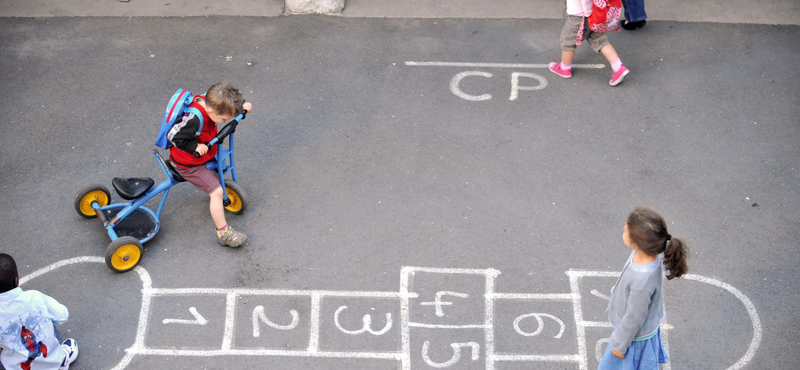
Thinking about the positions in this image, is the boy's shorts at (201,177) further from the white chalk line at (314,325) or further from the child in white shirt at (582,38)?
the child in white shirt at (582,38)

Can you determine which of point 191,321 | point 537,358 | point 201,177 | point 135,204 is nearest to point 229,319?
point 191,321

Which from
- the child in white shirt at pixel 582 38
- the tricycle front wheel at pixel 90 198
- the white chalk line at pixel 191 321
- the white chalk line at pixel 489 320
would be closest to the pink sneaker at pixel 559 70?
the child in white shirt at pixel 582 38

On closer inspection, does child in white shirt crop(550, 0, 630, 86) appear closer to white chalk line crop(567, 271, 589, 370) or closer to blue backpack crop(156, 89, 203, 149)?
white chalk line crop(567, 271, 589, 370)

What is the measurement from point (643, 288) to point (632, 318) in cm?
21

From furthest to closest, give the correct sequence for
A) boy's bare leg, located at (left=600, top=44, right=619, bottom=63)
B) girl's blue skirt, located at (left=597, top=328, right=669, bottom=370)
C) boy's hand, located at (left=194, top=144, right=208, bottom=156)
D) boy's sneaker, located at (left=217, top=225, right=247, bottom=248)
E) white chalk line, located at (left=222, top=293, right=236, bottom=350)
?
1. boy's bare leg, located at (left=600, top=44, right=619, bottom=63)
2. boy's sneaker, located at (left=217, top=225, right=247, bottom=248)
3. boy's hand, located at (left=194, top=144, right=208, bottom=156)
4. white chalk line, located at (left=222, top=293, right=236, bottom=350)
5. girl's blue skirt, located at (left=597, top=328, right=669, bottom=370)

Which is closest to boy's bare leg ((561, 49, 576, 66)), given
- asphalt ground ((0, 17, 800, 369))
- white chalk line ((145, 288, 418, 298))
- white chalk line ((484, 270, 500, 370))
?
asphalt ground ((0, 17, 800, 369))

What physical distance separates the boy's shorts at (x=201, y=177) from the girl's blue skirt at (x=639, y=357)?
3.39 metres

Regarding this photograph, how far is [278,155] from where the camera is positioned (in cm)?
709

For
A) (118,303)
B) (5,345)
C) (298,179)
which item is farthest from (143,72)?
(5,345)

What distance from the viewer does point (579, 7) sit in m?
7.50

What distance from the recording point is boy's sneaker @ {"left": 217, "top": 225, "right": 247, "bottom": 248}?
6051 millimetres

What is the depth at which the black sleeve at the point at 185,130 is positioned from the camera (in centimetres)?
550

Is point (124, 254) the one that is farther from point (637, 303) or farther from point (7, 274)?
point (637, 303)

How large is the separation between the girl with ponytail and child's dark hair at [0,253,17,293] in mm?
3906
